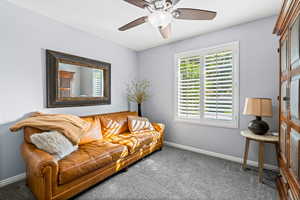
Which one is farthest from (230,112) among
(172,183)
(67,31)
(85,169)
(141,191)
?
(67,31)

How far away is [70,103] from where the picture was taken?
2.65 m

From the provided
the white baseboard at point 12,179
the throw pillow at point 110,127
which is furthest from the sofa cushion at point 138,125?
the white baseboard at point 12,179

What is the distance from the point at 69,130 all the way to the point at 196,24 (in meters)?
2.70

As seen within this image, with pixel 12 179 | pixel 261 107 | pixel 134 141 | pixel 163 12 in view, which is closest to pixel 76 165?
pixel 134 141

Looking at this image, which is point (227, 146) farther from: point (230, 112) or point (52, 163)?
point (52, 163)

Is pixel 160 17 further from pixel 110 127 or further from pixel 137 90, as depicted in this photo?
pixel 137 90

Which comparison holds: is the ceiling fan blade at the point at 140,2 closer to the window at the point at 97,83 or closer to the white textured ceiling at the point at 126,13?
the white textured ceiling at the point at 126,13

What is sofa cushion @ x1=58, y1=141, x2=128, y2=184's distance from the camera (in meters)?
1.59

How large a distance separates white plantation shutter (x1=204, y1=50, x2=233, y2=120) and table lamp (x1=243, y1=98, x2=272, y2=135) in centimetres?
Result: 51

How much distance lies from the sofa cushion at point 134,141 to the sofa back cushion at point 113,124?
125 millimetres

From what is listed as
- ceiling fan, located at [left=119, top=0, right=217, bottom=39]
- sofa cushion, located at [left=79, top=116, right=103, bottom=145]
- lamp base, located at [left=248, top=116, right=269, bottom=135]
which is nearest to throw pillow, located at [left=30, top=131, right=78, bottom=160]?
sofa cushion, located at [left=79, top=116, right=103, bottom=145]

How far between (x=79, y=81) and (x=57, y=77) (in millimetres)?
404

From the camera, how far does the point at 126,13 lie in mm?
2236

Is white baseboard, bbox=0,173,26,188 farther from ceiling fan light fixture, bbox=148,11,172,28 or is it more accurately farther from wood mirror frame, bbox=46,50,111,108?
ceiling fan light fixture, bbox=148,11,172,28
